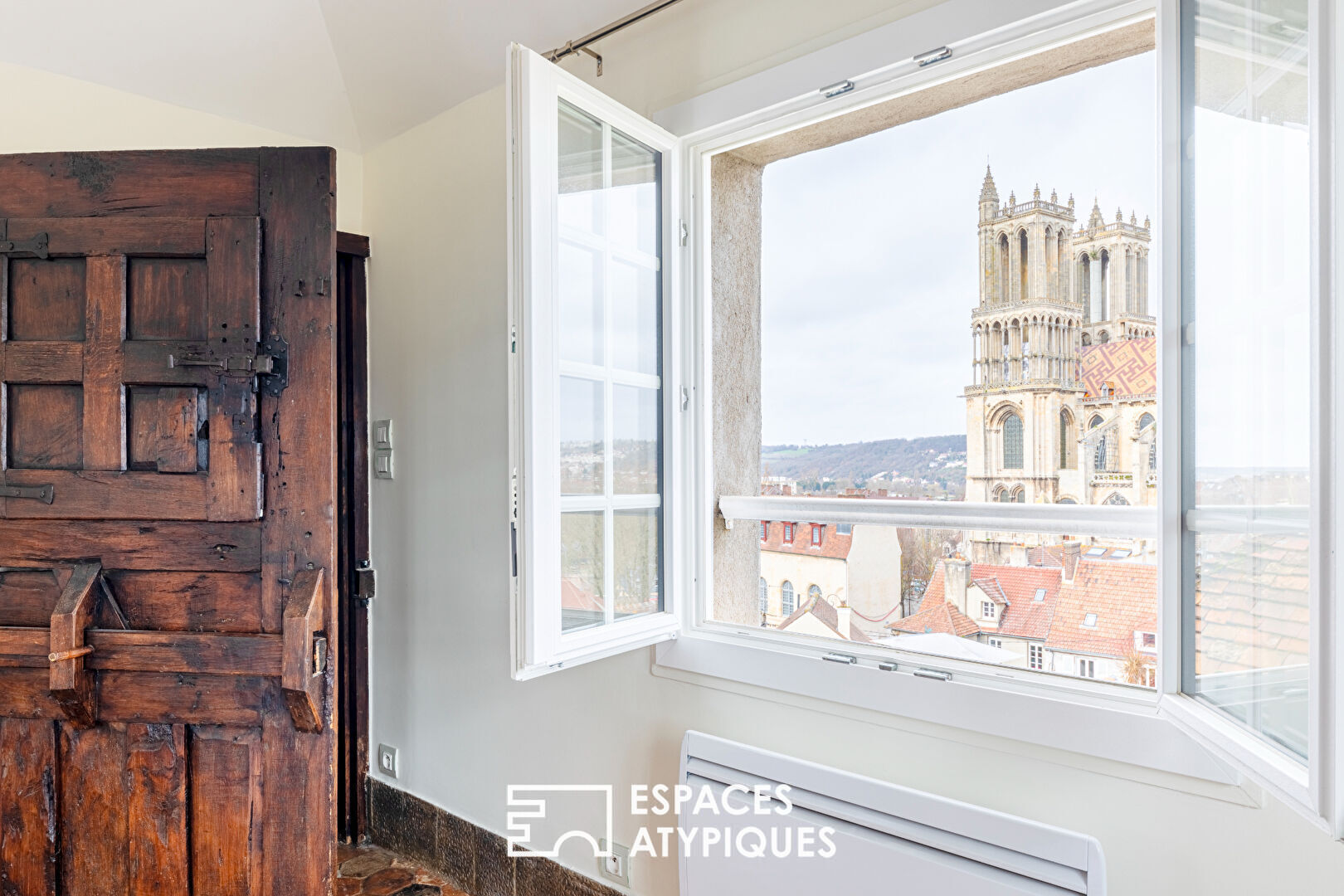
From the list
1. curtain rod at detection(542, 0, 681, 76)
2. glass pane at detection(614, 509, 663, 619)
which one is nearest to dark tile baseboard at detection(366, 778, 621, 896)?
glass pane at detection(614, 509, 663, 619)

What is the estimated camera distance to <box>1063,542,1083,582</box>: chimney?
155 cm

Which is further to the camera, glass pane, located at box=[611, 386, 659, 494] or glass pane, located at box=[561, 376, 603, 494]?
glass pane, located at box=[611, 386, 659, 494]

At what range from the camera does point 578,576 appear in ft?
5.32

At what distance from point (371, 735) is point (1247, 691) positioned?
2745mm

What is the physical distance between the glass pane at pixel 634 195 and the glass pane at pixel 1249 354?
1.09 m

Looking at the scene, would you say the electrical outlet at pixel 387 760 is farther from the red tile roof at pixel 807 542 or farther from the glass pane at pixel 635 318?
the glass pane at pixel 635 318

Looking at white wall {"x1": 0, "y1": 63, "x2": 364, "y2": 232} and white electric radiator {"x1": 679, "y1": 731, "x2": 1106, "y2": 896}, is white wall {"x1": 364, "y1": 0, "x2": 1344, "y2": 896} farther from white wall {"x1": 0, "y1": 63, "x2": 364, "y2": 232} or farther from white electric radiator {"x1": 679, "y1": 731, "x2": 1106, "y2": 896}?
white wall {"x1": 0, "y1": 63, "x2": 364, "y2": 232}

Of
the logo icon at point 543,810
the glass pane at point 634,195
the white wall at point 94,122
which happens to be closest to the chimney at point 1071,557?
the glass pane at point 634,195

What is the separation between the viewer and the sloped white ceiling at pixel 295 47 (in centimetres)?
211

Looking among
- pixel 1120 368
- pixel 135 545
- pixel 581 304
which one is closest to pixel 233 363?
pixel 135 545

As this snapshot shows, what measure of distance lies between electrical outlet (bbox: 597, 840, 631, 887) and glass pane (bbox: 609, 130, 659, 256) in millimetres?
1567

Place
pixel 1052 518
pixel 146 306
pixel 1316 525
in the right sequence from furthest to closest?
1. pixel 146 306
2. pixel 1052 518
3. pixel 1316 525

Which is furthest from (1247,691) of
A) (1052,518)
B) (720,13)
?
(720,13)

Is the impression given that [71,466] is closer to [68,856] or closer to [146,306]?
[146,306]
